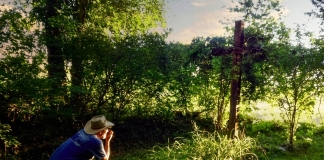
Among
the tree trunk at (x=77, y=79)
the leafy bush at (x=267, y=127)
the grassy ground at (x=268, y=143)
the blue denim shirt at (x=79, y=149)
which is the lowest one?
the grassy ground at (x=268, y=143)

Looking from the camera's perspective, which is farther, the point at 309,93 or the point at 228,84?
the point at 228,84

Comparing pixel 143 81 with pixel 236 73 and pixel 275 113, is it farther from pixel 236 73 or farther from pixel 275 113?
pixel 275 113

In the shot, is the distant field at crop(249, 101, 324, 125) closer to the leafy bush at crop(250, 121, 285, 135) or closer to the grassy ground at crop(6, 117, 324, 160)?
the leafy bush at crop(250, 121, 285, 135)

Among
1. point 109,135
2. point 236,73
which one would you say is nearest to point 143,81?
point 236,73

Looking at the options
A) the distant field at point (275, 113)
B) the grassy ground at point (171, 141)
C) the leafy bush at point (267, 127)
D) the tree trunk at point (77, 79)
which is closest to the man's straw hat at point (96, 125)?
the grassy ground at point (171, 141)

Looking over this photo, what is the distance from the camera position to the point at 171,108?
1270 cm

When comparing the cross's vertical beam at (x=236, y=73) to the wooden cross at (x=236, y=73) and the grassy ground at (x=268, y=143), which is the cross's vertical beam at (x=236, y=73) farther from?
the grassy ground at (x=268, y=143)

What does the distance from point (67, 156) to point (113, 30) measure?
12608 millimetres

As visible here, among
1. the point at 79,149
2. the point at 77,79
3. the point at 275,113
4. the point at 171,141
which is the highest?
the point at 77,79

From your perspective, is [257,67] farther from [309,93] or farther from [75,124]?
[75,124]

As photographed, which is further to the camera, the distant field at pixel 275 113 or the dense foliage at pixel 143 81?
the distant field at pixel 275 113

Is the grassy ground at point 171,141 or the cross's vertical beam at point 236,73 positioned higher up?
the cross's vertical beam at point 236,73

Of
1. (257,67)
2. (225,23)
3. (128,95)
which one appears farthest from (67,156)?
(225,23)

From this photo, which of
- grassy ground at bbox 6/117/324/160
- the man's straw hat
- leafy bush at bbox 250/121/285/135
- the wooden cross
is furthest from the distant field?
the man's straw hat
